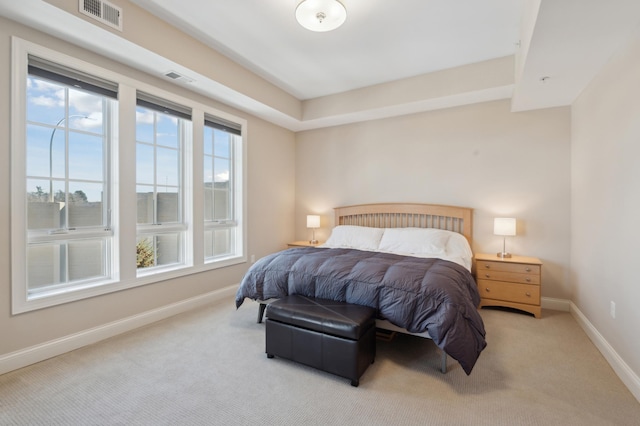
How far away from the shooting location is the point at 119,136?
2840 millimetres

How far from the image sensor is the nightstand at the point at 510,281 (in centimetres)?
325

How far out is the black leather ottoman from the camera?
6.52ft

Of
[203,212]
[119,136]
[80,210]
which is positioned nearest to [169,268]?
[203,212]

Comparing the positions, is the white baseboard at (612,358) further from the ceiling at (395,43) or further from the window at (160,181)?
the window at (160,181)

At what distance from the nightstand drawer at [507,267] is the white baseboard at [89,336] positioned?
10.8 feet

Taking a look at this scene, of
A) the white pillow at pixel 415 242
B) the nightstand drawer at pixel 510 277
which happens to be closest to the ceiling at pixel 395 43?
the white pillow at pixel 415 242

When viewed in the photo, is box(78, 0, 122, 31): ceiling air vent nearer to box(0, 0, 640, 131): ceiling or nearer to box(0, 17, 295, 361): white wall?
box(0, 0, 640, 131): ceiling

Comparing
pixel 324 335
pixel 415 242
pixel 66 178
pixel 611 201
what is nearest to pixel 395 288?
pixel 324 335

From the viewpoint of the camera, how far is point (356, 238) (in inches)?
160

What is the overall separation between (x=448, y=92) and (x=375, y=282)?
8.64 ft

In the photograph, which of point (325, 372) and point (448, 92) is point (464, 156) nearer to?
point (448, 92)

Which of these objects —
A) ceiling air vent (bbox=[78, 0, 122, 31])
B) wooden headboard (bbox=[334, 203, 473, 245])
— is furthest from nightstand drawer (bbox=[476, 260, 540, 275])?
ceiling air vent (bbox=[78, 0, 122, 31])

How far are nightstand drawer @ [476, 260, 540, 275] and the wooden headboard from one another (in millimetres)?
464

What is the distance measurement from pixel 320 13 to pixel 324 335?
95.6 inches
